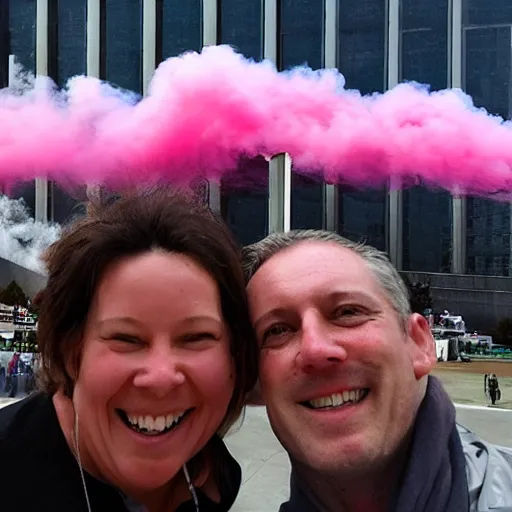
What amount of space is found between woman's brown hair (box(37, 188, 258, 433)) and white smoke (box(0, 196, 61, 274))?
35.4 feet

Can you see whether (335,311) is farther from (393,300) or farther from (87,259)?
(87,259)

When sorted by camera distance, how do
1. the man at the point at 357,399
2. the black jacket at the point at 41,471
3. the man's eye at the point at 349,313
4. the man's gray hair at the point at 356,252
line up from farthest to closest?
the man's gray hair at the point at 356,252
the man's eye at the point at 349,313
the man at the point at 357,399
the black jacket at the point at 41,471

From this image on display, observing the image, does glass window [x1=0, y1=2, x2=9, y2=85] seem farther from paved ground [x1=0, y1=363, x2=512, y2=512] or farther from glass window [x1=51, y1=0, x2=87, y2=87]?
paved ground [x1=0, y1=363, x2=512, y2=512]

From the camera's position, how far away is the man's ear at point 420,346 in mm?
1699

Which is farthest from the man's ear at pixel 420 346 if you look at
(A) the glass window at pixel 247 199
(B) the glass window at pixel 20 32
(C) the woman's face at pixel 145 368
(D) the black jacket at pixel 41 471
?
(B) the glass window at pixel 20 32

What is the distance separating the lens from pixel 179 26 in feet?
40.4

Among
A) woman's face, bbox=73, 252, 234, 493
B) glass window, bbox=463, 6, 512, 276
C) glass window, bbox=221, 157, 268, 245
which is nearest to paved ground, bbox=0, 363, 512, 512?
woman's face, bbox=73, 252, 234, 493

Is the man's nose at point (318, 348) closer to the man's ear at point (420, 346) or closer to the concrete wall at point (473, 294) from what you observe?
the man's ear at point (420, 346)

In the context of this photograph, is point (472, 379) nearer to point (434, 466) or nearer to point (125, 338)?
point (434, 466)

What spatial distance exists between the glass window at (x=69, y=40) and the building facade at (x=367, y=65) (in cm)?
31

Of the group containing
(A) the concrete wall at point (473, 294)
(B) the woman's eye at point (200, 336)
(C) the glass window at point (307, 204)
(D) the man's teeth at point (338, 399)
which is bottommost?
(A) the concrete wall at point (473, 294)

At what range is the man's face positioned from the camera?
5.01 feet

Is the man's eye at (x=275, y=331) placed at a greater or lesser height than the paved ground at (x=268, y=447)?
greater

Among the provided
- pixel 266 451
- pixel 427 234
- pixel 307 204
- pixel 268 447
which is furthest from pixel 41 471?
pixel 427 234
